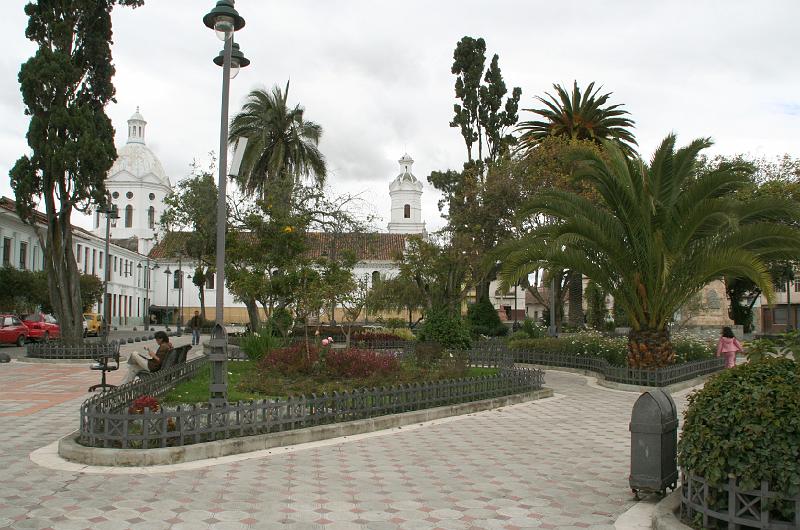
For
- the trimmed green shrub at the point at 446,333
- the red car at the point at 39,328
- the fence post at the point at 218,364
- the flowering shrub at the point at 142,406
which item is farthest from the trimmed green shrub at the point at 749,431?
the red car at the point at 39,328

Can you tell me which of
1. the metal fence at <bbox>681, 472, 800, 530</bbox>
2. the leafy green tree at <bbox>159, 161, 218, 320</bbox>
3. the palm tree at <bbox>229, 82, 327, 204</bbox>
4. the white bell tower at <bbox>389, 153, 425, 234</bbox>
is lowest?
the metal fence at <bbox>681, 472, 800, 530</bbox>

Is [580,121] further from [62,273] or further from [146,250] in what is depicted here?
[146,250]

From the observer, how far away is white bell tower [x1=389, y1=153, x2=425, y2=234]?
261 feet

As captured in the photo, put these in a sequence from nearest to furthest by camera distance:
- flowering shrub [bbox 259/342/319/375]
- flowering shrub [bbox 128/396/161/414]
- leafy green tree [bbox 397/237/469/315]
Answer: flowering shrub [bbox 128/396/161/414]
flowering shrub [bbox 259/342/319/375]
leafy green tree [bbox 397/237/469/315]

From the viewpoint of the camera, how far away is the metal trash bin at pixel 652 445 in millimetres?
6328

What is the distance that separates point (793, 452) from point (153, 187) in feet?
282

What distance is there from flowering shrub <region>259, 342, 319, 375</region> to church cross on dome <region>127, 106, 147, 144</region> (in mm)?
81514

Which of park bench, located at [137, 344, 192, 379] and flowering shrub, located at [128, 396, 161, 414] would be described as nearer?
flowering shrub, located at [128, 396, 161, 414]

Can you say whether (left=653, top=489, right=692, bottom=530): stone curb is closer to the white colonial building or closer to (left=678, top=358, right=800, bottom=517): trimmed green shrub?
(left=678, top=358, right=800, bottom=517): trimmed green shrub

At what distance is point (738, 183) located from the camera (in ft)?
49.1

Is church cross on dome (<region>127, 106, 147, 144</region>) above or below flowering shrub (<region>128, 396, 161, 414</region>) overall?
above

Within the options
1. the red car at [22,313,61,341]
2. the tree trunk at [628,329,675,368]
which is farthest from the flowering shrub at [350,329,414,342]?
the red car at [22,313,61,341]

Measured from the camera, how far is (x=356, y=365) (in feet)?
44.1

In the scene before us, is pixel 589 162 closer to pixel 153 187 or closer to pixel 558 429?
pixel 558 429
